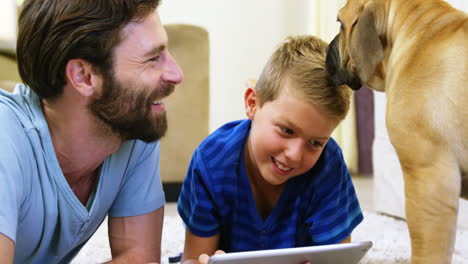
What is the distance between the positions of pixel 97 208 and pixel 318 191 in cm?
51

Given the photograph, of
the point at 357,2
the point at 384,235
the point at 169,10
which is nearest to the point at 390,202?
the point at 384,235

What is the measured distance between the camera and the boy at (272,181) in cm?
125

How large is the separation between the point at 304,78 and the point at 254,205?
33cm

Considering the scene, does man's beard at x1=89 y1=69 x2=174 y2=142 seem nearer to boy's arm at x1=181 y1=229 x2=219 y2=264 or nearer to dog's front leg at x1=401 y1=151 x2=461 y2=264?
boy's arm at x1=181 y1=229 x2=219 y2=264

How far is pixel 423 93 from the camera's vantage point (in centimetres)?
113

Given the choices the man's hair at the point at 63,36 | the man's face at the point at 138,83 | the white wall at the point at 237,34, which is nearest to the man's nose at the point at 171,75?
the man's face at the point at 138,83

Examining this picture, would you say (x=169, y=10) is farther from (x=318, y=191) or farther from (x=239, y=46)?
(x=318, y=191)

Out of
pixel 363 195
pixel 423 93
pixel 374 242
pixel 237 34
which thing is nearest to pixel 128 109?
pixel 423 93

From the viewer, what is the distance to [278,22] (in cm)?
362

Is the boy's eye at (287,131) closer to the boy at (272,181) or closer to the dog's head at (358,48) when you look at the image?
the boy at (272,181)

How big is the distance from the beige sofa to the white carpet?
402 mm

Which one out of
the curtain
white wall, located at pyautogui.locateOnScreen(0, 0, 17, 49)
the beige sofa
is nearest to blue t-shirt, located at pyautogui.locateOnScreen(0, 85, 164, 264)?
white wall, located at pyautogui.locateOnScreen(0, 0, 17, 49)

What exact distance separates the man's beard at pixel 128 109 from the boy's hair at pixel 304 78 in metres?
0.23

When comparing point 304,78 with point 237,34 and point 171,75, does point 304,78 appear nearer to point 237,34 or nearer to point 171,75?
point 171,75
